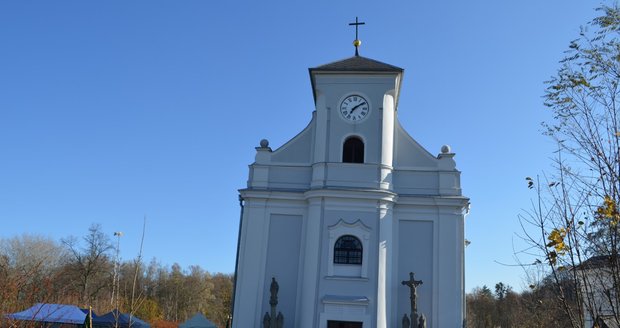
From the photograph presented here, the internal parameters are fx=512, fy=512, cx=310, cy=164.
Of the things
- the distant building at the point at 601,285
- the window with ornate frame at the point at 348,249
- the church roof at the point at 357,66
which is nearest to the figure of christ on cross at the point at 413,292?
the window with ornate frame at the point at 348,249

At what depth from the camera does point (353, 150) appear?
20.6 metres

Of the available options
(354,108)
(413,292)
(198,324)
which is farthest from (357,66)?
(198,324)

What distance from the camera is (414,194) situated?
2022 centimetres

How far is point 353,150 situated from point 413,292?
5955 millimetres

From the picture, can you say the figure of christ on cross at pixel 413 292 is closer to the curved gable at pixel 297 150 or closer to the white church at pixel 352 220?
the white church at pixel 352 220

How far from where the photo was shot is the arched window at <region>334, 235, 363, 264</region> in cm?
1916

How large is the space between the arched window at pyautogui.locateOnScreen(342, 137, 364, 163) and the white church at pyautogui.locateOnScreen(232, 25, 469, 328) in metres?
0.04

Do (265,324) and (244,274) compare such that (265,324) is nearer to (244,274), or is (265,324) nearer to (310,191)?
(244,274)

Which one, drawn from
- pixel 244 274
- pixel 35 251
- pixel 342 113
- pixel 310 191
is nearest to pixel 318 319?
pixel 244 274

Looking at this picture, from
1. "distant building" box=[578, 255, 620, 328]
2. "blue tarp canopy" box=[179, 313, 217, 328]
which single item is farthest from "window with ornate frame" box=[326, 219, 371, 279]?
"distant building" box=[578, 255, 620, 328]

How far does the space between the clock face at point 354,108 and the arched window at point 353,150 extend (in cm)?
86

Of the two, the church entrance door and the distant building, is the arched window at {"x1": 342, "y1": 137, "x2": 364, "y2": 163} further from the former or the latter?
the distant building

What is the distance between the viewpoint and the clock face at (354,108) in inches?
819

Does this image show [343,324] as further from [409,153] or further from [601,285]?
[601,285]
